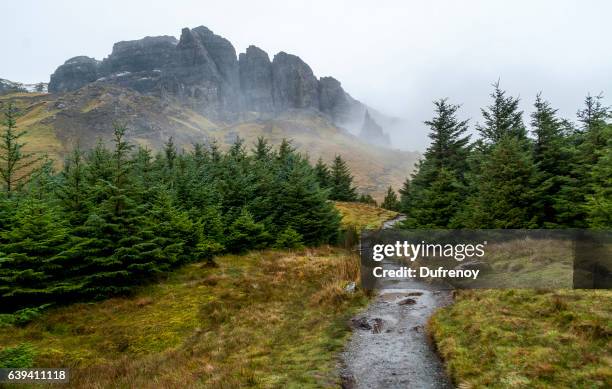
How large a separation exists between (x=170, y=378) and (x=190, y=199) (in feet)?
73.8

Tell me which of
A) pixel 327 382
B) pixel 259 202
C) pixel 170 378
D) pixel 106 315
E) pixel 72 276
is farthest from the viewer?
pixel 259 202

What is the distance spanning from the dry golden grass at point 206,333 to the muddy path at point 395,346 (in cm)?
70

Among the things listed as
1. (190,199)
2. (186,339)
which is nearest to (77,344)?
(186,339)

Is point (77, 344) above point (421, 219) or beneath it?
beneath

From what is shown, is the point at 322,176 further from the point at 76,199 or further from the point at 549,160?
the point at 76,199

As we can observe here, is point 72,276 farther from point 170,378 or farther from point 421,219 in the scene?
point 421,219

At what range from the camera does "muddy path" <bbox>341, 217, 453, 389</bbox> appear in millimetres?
10633

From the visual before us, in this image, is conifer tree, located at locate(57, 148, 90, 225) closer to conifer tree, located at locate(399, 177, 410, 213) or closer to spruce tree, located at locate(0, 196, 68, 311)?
spruce tree, located at locate(0, 196, 68, 311)

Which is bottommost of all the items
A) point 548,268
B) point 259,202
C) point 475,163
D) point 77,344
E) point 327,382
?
point 77,344

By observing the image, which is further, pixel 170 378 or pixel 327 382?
pixel 170 378

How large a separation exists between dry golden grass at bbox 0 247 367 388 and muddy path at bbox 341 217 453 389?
2.28 feet

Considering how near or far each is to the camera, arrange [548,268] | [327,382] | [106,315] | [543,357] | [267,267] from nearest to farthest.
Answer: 1. [543,357]
2. [327,382]
3. [548,268]
4. [106,315]
5. [267,267]

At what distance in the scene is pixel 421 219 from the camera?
3098 centimetres

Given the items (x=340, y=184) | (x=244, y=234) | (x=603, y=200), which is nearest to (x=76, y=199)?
(x=244, y=234)
